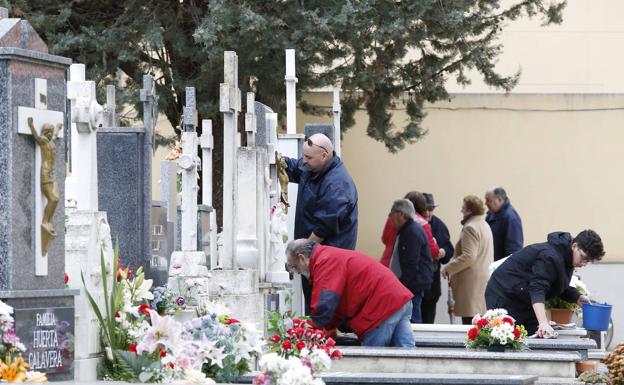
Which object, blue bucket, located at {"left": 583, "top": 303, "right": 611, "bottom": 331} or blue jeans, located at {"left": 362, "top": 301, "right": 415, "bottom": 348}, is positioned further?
blue bucket, located at {"left": 583, "top": 303, "right": 611, "bottom": 331}

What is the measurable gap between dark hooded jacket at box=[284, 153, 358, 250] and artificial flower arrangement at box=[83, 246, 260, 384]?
2.26 metres

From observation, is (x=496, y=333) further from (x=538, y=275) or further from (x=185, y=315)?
(x=185, y=315)

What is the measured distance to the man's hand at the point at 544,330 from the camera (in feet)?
36.0

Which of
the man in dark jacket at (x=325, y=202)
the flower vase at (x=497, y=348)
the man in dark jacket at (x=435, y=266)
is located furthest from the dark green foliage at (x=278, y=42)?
the flower vase at (x=497, y=348)

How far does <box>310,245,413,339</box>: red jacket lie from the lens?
9477 mm

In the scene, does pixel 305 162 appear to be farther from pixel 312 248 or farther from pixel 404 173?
pixel 404 173

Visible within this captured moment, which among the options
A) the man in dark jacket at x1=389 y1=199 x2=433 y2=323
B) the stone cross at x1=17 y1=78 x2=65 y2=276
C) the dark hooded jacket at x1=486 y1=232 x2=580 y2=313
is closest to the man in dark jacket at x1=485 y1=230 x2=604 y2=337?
the dark hooded jacket at x1=486 y1=232 x2=580 y2=313

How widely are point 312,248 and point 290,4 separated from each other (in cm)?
874

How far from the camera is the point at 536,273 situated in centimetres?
1078

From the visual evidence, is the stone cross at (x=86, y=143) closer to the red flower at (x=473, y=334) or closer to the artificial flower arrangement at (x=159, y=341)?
the artificial flower arrangement at (x=159, y=341)

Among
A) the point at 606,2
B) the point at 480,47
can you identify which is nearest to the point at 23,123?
the point at 480,47

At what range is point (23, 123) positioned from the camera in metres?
7.71

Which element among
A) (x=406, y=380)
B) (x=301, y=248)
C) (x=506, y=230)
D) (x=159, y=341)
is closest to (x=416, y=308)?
(x=506, y=230)

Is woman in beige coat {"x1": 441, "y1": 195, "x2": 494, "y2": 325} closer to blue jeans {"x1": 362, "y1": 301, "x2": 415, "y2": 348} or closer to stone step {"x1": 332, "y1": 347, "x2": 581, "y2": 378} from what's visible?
blue jeans {"x1": 362, "y1": 301, "x2": 415, "y2": 348}
